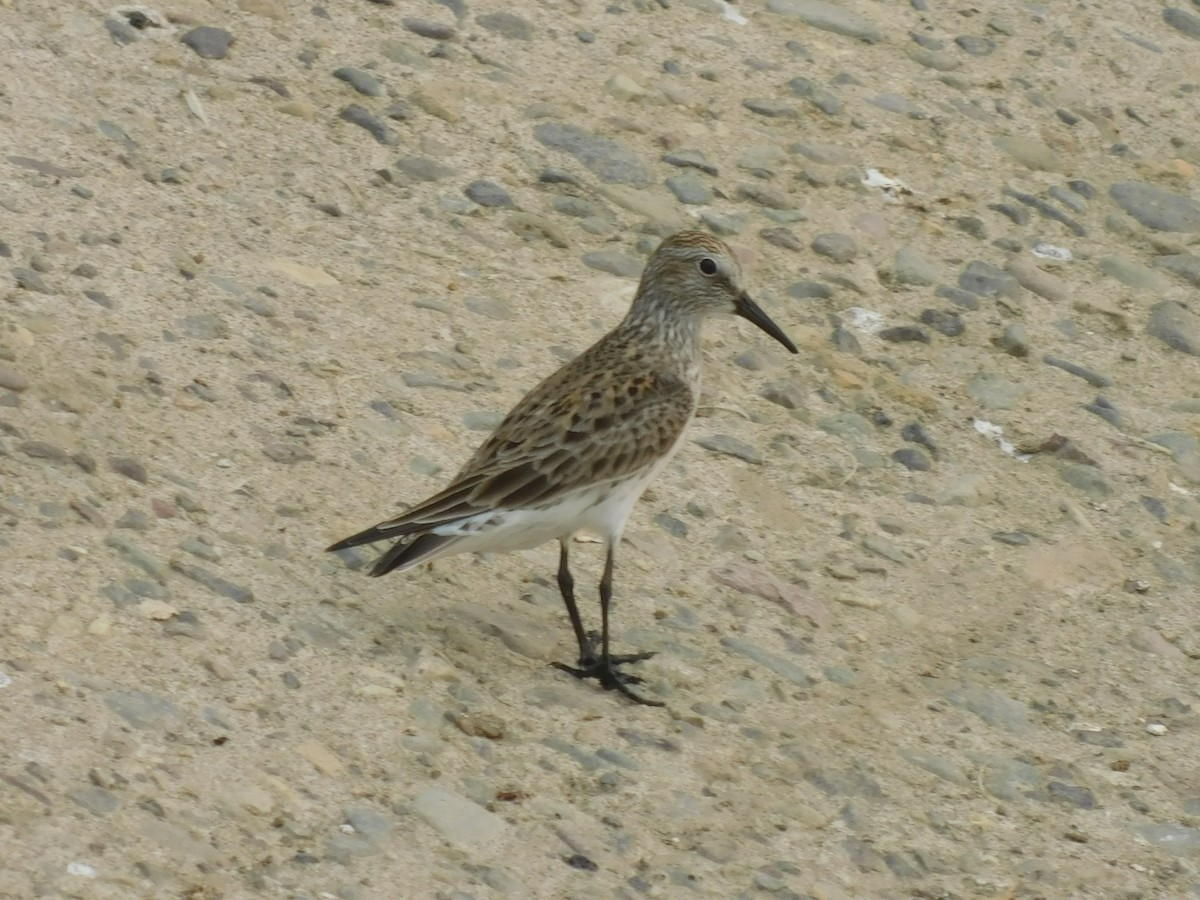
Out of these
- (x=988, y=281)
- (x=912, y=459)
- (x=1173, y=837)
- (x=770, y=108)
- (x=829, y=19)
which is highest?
(x=829, y=19)

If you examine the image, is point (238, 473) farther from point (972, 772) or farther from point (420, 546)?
point (972, 772)

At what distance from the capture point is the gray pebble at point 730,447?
786cm

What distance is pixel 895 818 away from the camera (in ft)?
20.2

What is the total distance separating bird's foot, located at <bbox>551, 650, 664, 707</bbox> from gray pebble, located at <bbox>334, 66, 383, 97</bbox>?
3.61 meters

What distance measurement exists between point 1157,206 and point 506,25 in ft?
11.3

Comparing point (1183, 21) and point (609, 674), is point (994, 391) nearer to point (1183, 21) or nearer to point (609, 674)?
point (609, 674)

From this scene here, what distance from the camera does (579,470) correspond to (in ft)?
21.4

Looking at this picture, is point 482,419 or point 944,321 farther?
point 944,321

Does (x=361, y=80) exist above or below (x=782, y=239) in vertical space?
above

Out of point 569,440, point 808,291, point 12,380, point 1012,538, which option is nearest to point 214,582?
point 12,380

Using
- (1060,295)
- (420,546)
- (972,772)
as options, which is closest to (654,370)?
(420,546)

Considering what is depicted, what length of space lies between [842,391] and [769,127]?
6.27ft

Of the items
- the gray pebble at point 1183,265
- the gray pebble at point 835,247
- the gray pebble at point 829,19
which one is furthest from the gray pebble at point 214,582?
the gray pebble at point 829,19

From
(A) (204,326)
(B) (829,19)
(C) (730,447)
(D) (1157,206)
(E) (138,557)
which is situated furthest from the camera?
(B) (829,19)
